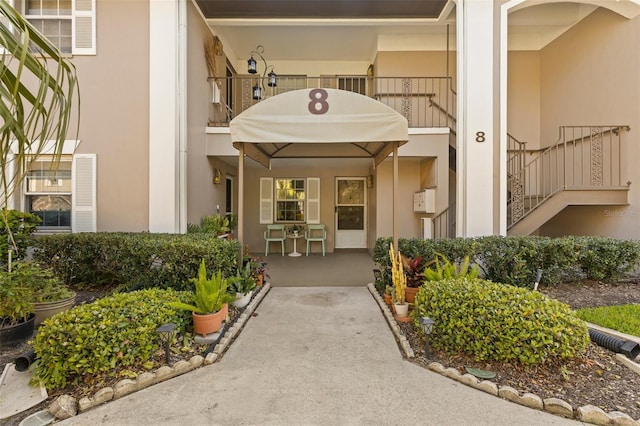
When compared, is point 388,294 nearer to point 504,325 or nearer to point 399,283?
point 399,283

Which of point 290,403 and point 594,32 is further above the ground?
point 594,32

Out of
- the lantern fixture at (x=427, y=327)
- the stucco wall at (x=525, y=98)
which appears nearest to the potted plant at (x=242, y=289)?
the lantern fixture at (x=427, y=327)

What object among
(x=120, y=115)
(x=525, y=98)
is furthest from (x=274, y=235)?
(x=525, y=98)

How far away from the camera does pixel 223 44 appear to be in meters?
8.15

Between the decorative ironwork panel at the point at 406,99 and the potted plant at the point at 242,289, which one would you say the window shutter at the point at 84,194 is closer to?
the potted plant at the point at 242,289

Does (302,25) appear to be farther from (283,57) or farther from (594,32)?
(594,32)

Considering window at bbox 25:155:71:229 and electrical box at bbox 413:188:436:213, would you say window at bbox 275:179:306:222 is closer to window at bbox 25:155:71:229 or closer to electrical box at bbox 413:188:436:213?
electrical box at bbox 413:188:436:213

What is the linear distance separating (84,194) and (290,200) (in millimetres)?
5312

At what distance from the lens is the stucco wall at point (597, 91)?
19.5ft

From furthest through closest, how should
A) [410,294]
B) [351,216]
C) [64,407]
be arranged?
[351,216] < [410,294] < [64,407]

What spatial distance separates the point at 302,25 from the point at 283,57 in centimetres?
215

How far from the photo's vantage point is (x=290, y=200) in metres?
9.75

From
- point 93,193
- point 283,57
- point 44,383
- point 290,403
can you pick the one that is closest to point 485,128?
point 290,403

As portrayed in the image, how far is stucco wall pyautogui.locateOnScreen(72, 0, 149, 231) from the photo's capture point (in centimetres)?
Answer: 571
